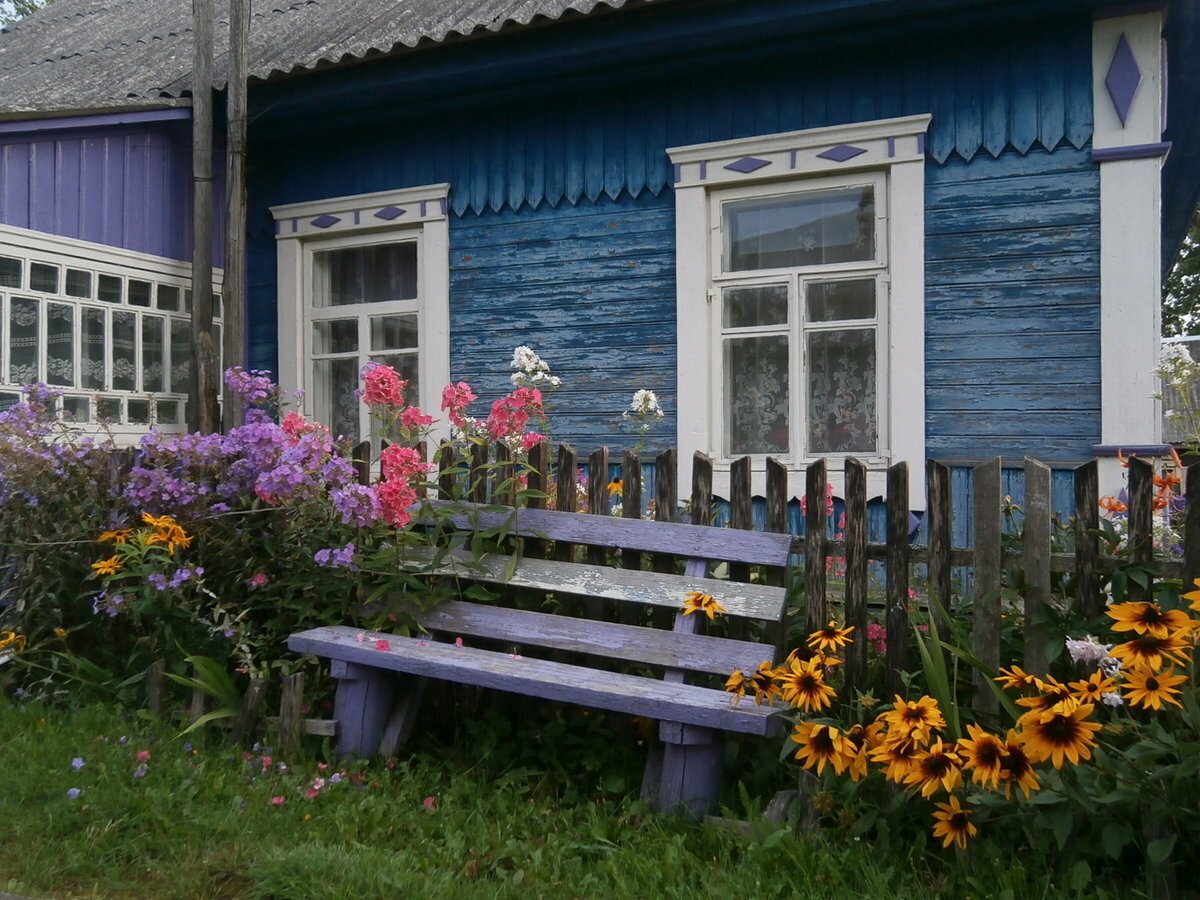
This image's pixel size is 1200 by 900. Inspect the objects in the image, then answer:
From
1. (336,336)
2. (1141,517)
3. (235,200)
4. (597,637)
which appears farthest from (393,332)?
(1141,517)

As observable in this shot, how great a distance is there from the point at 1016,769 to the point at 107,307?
5.76 m

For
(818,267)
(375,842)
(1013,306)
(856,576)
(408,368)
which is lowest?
(375,842)

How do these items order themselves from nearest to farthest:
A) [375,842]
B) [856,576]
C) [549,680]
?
[375,842], [549,680], [856,576]

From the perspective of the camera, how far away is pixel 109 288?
6012mm

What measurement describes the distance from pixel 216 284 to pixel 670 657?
4.97 meters

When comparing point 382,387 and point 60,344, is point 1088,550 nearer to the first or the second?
point 382,387

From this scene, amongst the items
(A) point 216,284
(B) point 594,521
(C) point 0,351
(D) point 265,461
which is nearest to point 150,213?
(A) point 216,284

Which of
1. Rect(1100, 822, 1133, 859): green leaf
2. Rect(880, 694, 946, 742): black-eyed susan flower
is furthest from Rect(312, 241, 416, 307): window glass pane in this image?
Rect(1100, 822, 1133, 859): green leaf

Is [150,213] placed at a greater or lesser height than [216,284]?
greater

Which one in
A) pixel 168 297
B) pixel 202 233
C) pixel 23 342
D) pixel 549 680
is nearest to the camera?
pixel 549 680

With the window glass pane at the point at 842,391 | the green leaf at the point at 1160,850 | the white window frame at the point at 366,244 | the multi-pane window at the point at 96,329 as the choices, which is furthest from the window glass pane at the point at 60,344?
the green leaf at the point at 1160,850

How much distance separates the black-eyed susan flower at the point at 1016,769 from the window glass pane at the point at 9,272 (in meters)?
5.59

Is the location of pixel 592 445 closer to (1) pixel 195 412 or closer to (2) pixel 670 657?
(1) pixel 195 412

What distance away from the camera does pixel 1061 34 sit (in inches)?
185
